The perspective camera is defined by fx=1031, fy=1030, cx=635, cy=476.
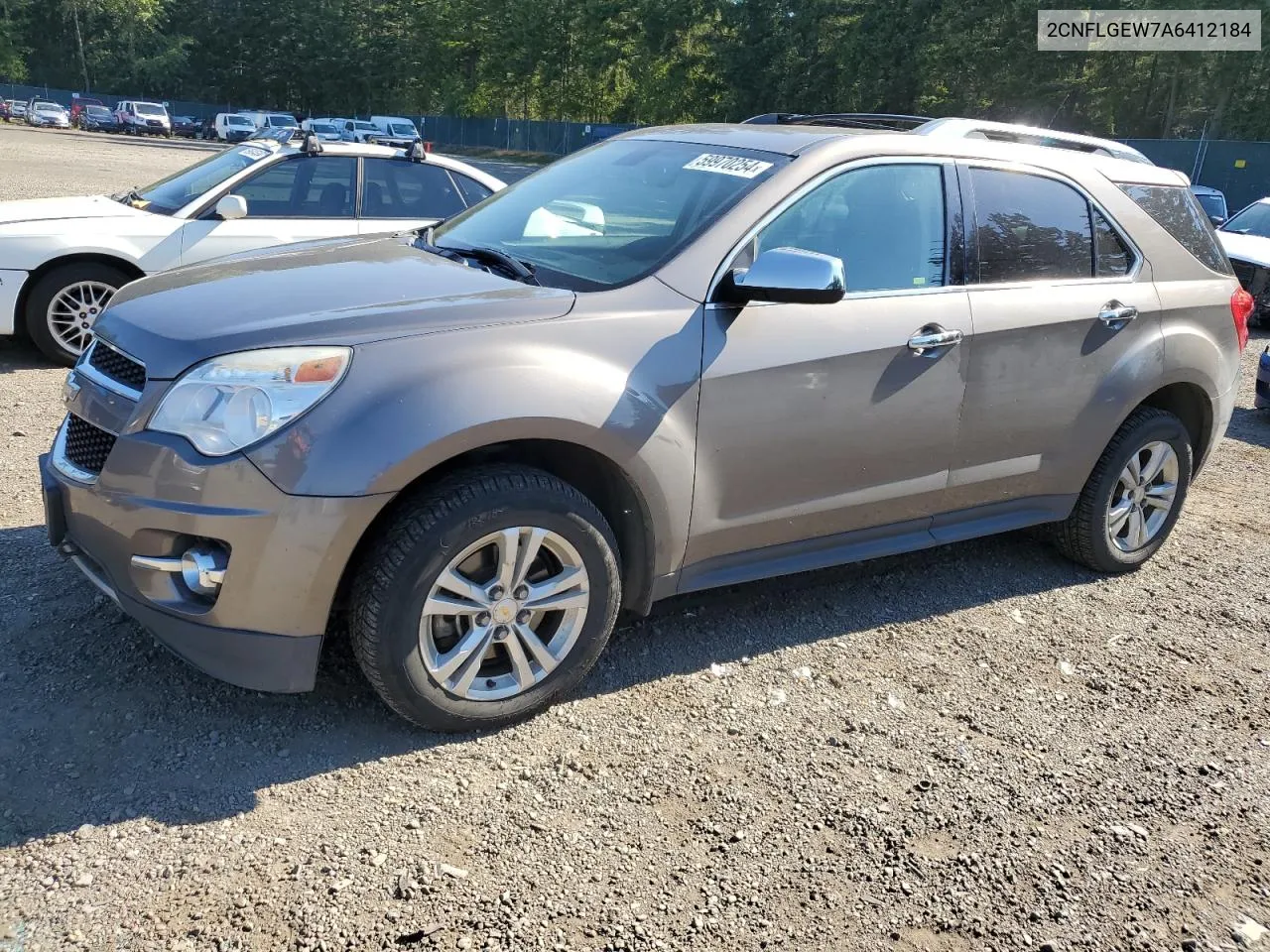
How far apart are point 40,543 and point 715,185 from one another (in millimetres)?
3047

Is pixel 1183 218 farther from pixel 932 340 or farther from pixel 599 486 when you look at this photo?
pixel 599 486

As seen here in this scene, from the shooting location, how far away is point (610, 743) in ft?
10.6

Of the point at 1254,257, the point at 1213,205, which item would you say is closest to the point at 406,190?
the point at 1254,257

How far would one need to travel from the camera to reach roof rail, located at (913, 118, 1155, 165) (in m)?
4.46

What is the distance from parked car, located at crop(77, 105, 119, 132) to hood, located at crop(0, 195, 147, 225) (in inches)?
2370

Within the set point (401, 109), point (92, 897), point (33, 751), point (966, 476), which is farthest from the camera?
point (401, 109)

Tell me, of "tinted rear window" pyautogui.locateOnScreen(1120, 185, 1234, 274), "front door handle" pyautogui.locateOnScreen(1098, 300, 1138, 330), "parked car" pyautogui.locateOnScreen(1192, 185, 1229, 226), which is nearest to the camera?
"front door handle" pyautogui.locateOnScreen(1098, 300, 1138, 330)

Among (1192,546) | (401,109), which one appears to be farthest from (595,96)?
(1192,546)

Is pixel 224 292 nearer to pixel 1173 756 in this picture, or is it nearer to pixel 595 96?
pixel 1173 756

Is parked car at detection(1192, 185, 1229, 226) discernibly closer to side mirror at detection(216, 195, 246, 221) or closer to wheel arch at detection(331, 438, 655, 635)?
side mirror at detection(216, 195, 246, 221)

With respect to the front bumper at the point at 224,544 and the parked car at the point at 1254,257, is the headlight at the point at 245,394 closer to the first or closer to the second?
the front bumper at the point at 224,544

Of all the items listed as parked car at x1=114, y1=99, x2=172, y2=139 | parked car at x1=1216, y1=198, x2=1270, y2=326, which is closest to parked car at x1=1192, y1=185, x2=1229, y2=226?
parked car at x1=1216, y1=198, x2=1270, y2=326

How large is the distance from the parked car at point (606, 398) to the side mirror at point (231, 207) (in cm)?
309

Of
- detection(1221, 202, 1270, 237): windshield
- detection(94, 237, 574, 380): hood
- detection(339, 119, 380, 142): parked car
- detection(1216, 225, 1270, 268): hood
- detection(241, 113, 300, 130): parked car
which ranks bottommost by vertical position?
detection(1216, 225, 1270, 268): hood
